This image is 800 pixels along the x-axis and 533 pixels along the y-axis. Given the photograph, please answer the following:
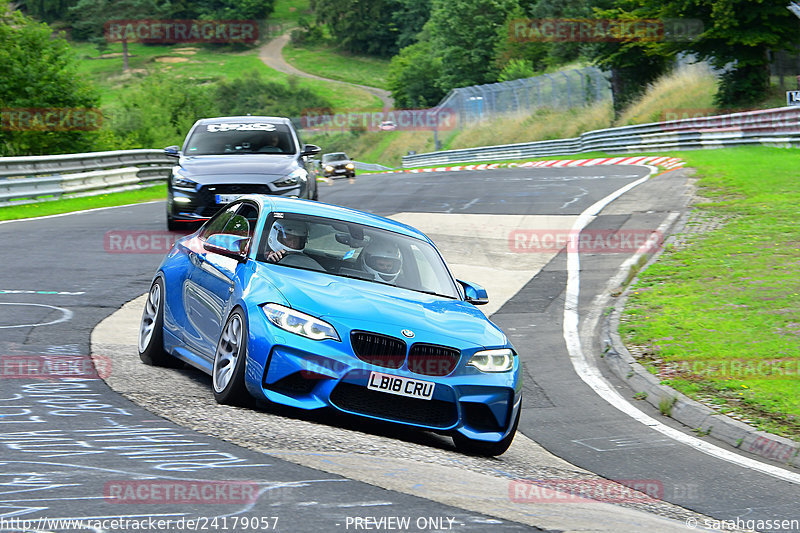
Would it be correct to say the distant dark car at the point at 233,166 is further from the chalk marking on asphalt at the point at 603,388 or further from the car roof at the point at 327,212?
the car roof at the point at 327,212

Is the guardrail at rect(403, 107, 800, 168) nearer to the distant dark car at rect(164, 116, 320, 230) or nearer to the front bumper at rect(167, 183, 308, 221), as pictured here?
the distant dark car at rect(164, 116, 320, 230)

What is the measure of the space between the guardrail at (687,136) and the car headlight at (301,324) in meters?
27.0

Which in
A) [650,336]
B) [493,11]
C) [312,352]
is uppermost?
[493,11]

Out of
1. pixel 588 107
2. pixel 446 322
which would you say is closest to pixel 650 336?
pixel 446 322

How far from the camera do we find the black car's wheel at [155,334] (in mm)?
8461

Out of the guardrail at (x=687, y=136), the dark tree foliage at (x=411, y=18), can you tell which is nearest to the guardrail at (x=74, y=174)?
the guardrail at (x=687, y=136)

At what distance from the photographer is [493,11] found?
10562 cm

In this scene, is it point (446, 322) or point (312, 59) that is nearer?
point (446, 322)

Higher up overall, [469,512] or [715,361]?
[469,512]

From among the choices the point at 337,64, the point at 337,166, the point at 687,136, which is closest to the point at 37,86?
the point at 337,166

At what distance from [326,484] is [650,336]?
280 inches

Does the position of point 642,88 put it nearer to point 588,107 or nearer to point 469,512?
point 588,107

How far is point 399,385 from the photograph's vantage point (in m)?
6.48

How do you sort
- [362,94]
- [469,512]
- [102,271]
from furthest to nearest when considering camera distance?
1. [362,94]
2. [102,271]
3. [469,512]
